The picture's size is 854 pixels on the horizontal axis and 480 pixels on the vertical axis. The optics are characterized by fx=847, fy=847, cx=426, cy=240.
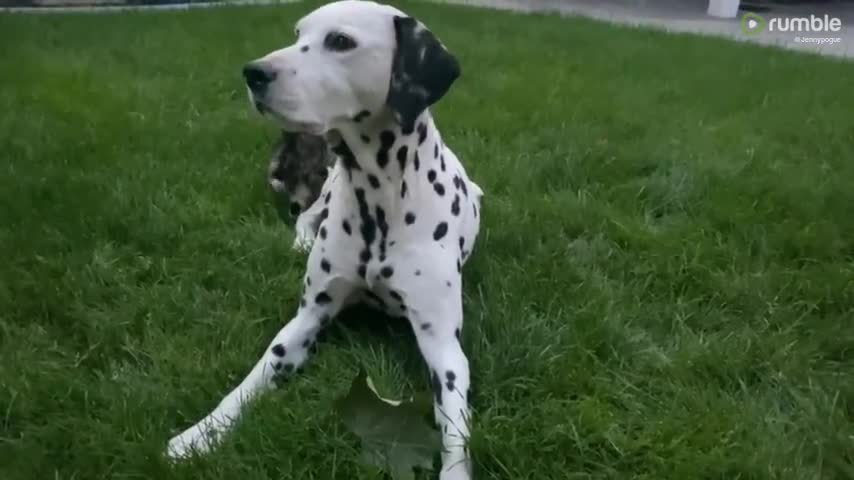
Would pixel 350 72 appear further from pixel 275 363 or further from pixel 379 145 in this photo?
pixel 275 363

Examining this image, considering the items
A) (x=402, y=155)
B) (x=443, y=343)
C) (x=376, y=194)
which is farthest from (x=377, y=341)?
(x=402, y=155)

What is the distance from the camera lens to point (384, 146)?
223cm

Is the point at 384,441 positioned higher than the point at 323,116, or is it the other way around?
the point at 323,116

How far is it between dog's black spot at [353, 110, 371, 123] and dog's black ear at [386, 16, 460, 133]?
0.06 m

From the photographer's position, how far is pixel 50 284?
2719 mm

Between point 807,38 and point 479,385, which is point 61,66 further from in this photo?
point 807,38

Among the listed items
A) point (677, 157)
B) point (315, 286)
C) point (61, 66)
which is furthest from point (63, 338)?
point (61, 66)

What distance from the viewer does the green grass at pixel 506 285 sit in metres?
2.03

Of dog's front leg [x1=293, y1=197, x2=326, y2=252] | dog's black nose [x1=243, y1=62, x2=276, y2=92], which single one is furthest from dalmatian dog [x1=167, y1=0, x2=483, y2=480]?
dog's front leg [x1=293, y1=197, x2=326, y2=252]

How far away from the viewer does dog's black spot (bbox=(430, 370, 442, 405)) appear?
2.12m

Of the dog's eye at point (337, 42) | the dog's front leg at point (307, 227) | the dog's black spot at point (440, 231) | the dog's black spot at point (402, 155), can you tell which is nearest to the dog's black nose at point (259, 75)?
the dog's eye at point (337, 42)

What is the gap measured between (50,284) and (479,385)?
1.45 m

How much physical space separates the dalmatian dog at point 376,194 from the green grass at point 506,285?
9 centimetres

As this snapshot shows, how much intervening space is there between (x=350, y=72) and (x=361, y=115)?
0.12m
